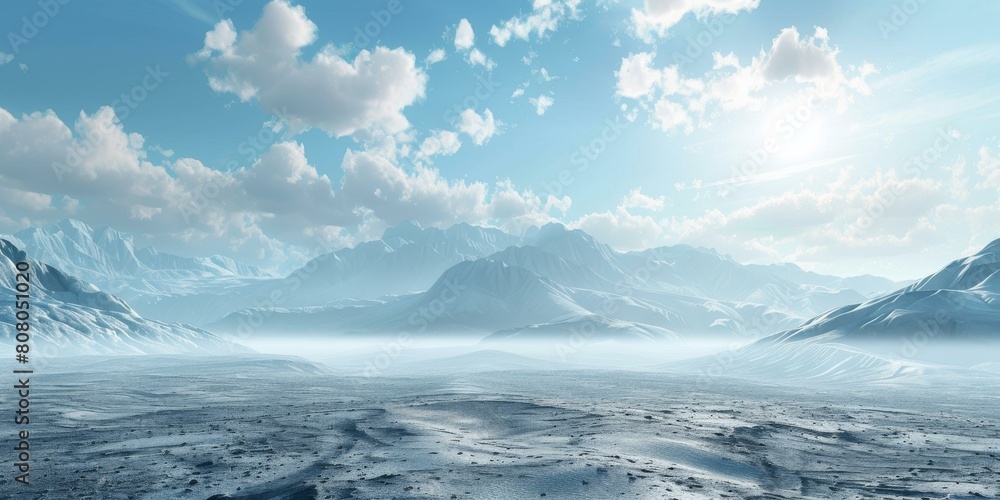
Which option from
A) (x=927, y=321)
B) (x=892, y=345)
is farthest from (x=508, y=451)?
(x=927, y=321)

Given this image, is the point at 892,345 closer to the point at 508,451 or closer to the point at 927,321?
the point at 927,321

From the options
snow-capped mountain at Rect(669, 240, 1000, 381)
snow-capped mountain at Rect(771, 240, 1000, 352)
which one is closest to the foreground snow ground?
snow-capped mountain at Rect(669, 240, 1000, 381)

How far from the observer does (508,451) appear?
96.6 ft

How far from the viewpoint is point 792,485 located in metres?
24.4

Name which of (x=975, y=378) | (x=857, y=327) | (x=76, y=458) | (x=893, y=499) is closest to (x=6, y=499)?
(x=76, y=458)

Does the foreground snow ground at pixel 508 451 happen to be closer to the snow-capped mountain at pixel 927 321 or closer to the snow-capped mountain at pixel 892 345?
the snow-capped mountain at pixel 892 345

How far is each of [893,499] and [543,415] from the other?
26031 millimetres

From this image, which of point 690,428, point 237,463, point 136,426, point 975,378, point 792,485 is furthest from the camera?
point 975,378

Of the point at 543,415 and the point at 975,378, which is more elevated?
the point at 543,415

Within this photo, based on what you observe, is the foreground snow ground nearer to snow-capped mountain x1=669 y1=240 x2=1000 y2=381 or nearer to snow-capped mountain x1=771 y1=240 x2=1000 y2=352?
snow-capped mountain x1=669 y1=240 x2=1000 y2=381

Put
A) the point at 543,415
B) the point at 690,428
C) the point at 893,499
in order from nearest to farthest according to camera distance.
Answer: the point at 893,499
the point at 690,428
the point at 543,415

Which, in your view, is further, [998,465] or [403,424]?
[403,424]

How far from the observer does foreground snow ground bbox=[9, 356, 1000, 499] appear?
22688 millimetres

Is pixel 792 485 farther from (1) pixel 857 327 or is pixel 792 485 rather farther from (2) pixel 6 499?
(1) pixel 857 327
